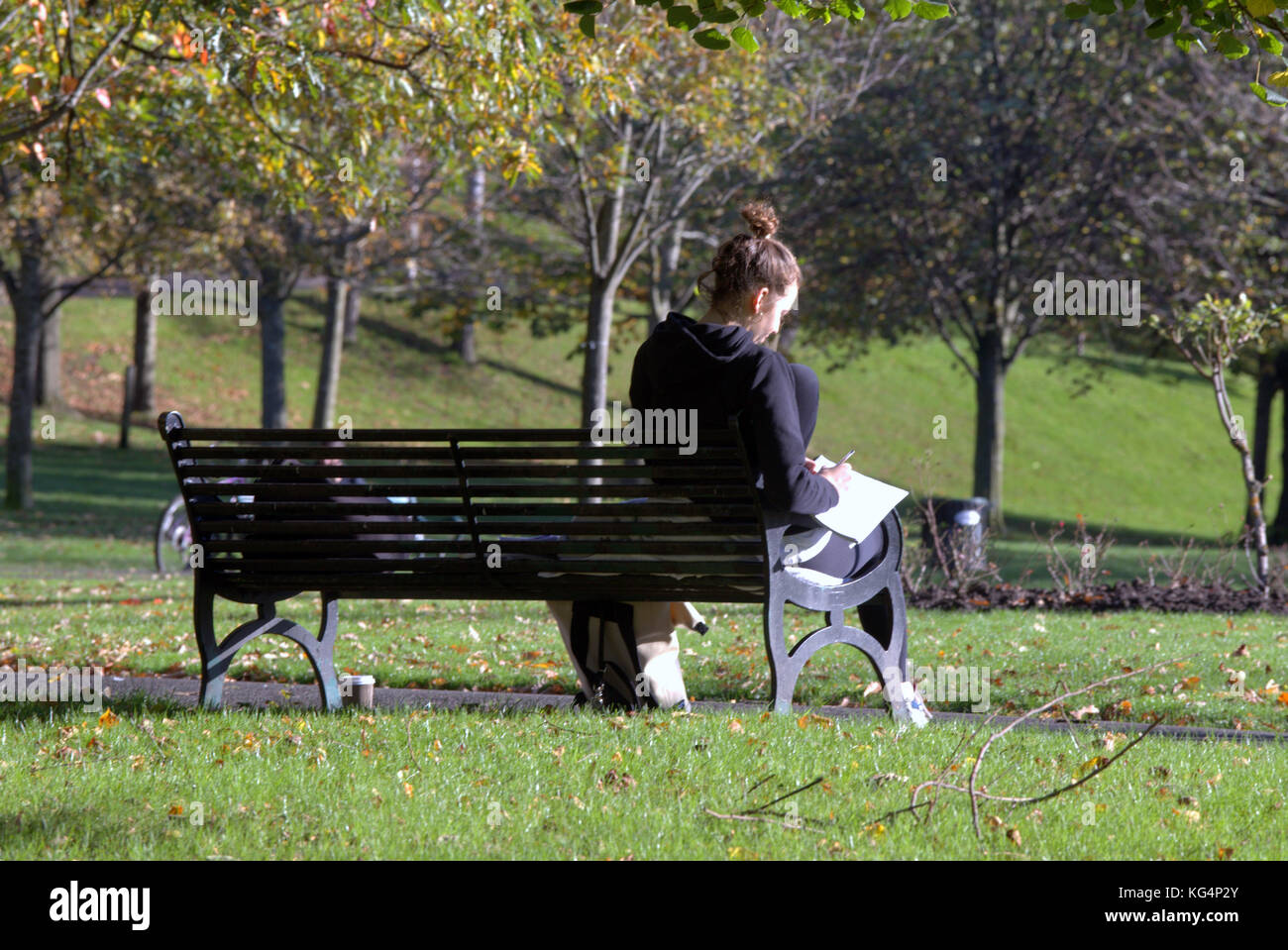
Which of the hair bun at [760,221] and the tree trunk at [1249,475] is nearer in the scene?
the hair bun at [760,221]

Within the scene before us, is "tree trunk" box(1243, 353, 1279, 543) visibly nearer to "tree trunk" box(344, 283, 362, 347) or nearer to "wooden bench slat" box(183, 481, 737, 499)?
"wooden bench slat" box(183, 481, 737, 499)

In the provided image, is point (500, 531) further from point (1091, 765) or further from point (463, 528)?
point (1091, 765)

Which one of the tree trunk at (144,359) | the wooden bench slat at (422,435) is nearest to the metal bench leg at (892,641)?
the wooden bench slat at (422,435)

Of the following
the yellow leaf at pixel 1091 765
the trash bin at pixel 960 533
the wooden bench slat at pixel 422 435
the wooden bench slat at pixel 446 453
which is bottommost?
the yellow leaf at pixel 1091 765

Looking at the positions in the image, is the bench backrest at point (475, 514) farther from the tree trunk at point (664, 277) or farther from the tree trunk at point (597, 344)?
the tree trunk at point (664, 277)

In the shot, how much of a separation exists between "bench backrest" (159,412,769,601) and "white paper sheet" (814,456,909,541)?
35cm

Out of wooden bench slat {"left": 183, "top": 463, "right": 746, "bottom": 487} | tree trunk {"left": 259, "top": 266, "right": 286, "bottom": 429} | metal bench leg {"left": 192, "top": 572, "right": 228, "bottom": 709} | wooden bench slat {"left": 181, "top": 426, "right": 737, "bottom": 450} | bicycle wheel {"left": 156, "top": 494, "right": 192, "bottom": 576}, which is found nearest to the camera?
wooden bench slat {"left": 181, "top": 426, "right": 737, "bottom": 450}

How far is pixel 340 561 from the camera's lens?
16.6ft

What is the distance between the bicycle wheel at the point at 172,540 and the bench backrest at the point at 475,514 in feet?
24.4

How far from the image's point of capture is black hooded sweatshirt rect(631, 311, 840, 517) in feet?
14.9

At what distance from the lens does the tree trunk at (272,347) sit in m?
22.0

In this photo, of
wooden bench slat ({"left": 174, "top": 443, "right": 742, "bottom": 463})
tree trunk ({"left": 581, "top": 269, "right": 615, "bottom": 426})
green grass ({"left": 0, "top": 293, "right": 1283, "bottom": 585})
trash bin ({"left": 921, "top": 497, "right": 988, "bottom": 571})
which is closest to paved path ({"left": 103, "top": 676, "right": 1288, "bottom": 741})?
wooden bench slat ({"left": 174, "top": 443, "right": 742, "bottom": 463})
